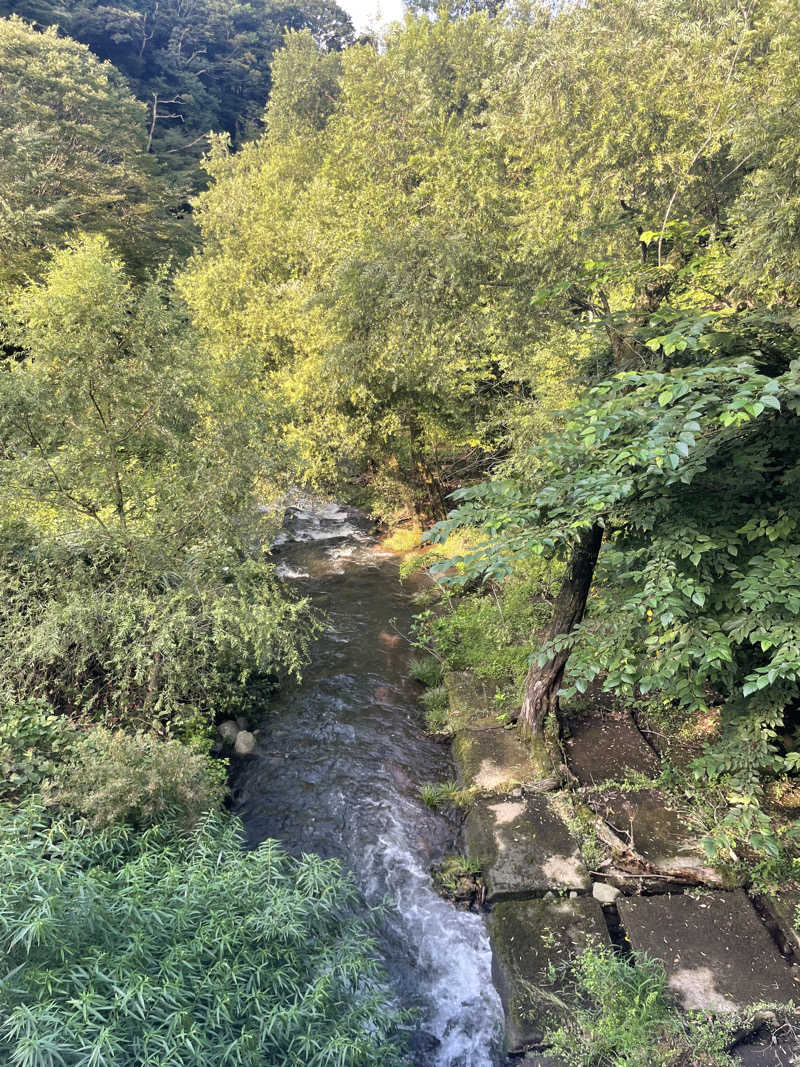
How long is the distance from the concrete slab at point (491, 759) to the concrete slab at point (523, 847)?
0.95 ft

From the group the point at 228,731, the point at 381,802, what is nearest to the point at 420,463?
the point at 228,731

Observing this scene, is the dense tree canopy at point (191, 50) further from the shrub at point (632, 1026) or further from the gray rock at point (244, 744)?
the shrub at point (632, 1026)

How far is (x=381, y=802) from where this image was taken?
6871 mm

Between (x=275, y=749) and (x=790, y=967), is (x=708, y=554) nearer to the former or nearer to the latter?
(x=790, y=967)

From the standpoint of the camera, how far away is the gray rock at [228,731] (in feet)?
25.7

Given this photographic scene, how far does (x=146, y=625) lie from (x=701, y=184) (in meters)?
10.3

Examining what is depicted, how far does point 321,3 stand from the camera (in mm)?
43719

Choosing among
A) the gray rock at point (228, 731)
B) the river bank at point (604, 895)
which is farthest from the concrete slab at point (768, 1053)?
the gray rock at point (228, 731)

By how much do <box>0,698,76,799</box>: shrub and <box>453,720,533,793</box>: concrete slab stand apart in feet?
15.1

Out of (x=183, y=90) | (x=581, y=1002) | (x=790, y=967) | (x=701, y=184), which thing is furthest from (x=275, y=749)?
(x=183, y=90)

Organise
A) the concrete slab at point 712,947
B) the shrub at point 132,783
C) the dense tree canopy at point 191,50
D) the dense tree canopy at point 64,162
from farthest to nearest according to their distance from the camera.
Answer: the dense tree canopy at point 191,50, the dense tree canopy at point 64,162, the shrub at point 132,783, the concrete slab at point 712,947

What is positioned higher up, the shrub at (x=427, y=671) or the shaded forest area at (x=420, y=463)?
the shaded forest area at (x=420, y=463)

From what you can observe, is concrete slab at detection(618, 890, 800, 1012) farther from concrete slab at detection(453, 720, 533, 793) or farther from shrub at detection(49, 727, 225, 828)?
shrub at detection(49, 727, 225, 828)

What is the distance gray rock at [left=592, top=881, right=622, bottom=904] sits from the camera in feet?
16.8
